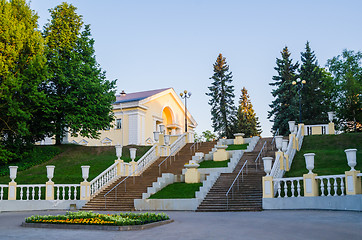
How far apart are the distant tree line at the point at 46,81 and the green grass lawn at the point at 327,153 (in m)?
17.7

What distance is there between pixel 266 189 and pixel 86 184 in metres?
10.3

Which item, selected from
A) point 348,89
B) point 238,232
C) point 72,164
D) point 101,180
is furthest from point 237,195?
point 348,89

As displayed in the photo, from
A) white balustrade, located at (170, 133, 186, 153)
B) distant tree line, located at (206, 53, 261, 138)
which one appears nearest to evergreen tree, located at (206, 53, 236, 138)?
distant tree line, located at (206, 53, 261, 138)

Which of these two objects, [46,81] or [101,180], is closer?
[101,180]

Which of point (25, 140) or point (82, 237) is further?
point (25, 140)

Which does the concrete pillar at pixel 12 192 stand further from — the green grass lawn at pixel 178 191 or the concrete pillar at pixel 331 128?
the concrete pillar at pixel 331 128

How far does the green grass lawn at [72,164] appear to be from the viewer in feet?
83.4

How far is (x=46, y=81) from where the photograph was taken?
3169 cm

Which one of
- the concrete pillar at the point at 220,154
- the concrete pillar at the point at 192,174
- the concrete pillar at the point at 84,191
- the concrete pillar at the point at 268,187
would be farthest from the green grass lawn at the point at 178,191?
the concrete pillar at the point at 220,154

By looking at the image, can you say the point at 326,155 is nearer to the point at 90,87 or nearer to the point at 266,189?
the point at 266,189

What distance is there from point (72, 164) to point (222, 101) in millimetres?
32168

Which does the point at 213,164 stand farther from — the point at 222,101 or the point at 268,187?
the point at 222,101

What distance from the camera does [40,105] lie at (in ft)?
99.8

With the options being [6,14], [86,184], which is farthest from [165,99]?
[86,184]
